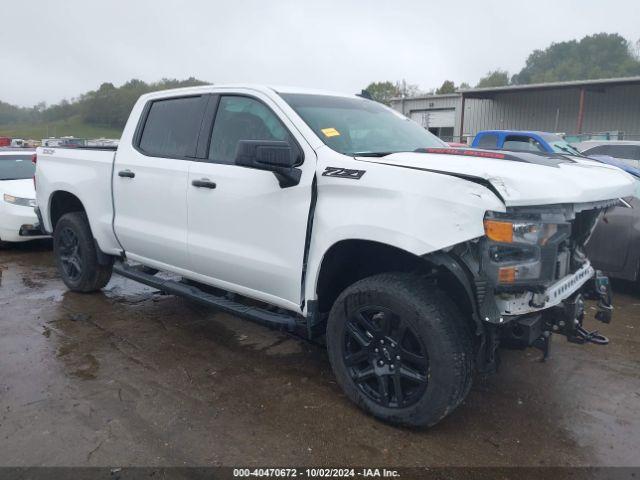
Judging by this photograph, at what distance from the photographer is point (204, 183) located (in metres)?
3.88

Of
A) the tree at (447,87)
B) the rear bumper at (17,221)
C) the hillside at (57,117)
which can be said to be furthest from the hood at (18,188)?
the tree at (447,87)

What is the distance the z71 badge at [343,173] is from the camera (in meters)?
3.10

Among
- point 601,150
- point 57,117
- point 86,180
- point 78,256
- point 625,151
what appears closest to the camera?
point 86,180

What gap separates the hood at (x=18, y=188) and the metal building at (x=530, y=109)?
23802mm

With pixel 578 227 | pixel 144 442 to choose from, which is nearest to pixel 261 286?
pixel 144 442

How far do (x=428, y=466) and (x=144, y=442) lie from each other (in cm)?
150

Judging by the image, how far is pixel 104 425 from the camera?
315cm

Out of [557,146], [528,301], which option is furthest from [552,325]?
[557,146]

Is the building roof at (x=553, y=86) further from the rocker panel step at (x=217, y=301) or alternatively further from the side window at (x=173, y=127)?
the rocker panel step at (x=217, y=301)

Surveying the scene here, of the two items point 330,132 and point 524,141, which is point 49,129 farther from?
point 330,132

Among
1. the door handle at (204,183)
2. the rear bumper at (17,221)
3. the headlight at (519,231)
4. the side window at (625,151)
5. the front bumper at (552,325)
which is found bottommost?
the rear bumper at (17,221)

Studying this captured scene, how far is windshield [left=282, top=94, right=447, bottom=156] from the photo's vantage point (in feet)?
11.6

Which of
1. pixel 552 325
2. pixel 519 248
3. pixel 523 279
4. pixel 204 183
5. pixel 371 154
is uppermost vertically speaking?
pixel 371 154

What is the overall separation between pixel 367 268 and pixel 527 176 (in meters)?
1.17
